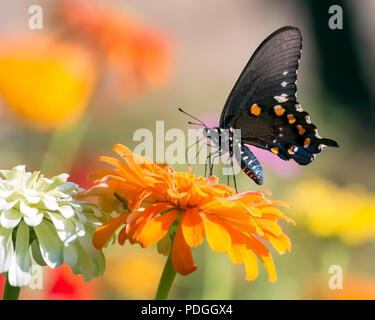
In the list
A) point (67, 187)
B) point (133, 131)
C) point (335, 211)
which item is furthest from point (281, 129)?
point (133, 131)

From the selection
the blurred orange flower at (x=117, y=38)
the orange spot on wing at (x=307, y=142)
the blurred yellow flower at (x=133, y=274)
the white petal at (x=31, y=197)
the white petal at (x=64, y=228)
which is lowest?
the white petal at (x=64, y=228)

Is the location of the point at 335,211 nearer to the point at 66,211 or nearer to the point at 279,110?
the point at 279,110

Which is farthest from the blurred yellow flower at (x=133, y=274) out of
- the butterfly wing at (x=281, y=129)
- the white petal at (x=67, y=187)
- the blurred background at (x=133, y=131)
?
the white petal at (x=67, y=187)

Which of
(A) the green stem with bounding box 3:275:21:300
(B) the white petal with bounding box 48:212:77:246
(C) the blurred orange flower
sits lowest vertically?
(A) the green stem with bounding box 3:275:21:300

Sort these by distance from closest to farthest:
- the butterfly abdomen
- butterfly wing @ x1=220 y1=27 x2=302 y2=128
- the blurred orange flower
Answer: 1. the butterfly abdomen
2. butterfly wing @ x1=220 y1=27 x2=302 y2=128
3. the blurred orange flower

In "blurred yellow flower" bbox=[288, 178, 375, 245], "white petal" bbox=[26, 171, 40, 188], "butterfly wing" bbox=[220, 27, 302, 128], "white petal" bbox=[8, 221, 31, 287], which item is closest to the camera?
"white petal" bbox=[8, 221, 31, 287]

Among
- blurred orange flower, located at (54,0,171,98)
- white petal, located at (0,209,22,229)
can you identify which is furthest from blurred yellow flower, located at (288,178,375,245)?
white petal, located at (0,209,22,229)

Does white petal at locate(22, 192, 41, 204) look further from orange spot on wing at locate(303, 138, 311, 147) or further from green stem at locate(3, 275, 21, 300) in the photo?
orange spot on wing at locate(303, 138, 311, 147)

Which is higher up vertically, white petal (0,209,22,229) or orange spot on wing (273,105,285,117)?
orange spot on wing (273,105,285,117)

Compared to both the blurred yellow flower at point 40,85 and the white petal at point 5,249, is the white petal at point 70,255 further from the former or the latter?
the blurred yellow flower at point 40,85
